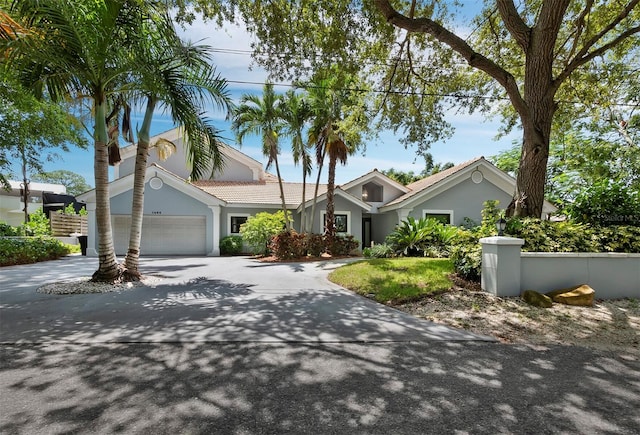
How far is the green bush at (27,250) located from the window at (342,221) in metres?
12.8

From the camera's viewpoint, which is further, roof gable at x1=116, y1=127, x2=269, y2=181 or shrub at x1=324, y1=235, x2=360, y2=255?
roof gable at x1=116, y1=127, x2=269, y2=181

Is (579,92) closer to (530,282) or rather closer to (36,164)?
(530,282)

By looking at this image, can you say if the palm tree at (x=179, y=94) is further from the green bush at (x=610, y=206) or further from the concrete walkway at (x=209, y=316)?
the green bush at (x=610, y=206)

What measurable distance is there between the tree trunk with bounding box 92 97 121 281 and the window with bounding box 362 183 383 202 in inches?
578

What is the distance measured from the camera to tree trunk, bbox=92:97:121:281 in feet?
27.2

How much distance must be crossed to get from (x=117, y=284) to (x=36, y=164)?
10857 millimetres

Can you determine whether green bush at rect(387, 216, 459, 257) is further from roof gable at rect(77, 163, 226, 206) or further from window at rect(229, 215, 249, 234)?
roof gable at rect(77, 163, 226, 206)

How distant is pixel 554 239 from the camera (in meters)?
7.76

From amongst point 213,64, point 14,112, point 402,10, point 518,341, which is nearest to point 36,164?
point 14,112

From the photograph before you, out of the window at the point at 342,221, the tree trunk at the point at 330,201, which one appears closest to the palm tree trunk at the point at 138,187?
the tree trunk at the point at 330,201

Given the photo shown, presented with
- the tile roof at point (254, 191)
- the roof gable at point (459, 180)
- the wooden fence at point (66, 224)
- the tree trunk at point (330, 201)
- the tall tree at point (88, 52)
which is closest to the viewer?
the tall tree at point (88, 52)

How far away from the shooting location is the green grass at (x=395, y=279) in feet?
25.1

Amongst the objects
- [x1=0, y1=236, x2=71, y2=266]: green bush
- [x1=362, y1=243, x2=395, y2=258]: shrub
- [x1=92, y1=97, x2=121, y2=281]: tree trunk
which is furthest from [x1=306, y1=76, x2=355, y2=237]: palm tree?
[x1=0, y1=236, x2=71, y2=266]: green bush

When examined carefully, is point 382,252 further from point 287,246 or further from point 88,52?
point 88,52
